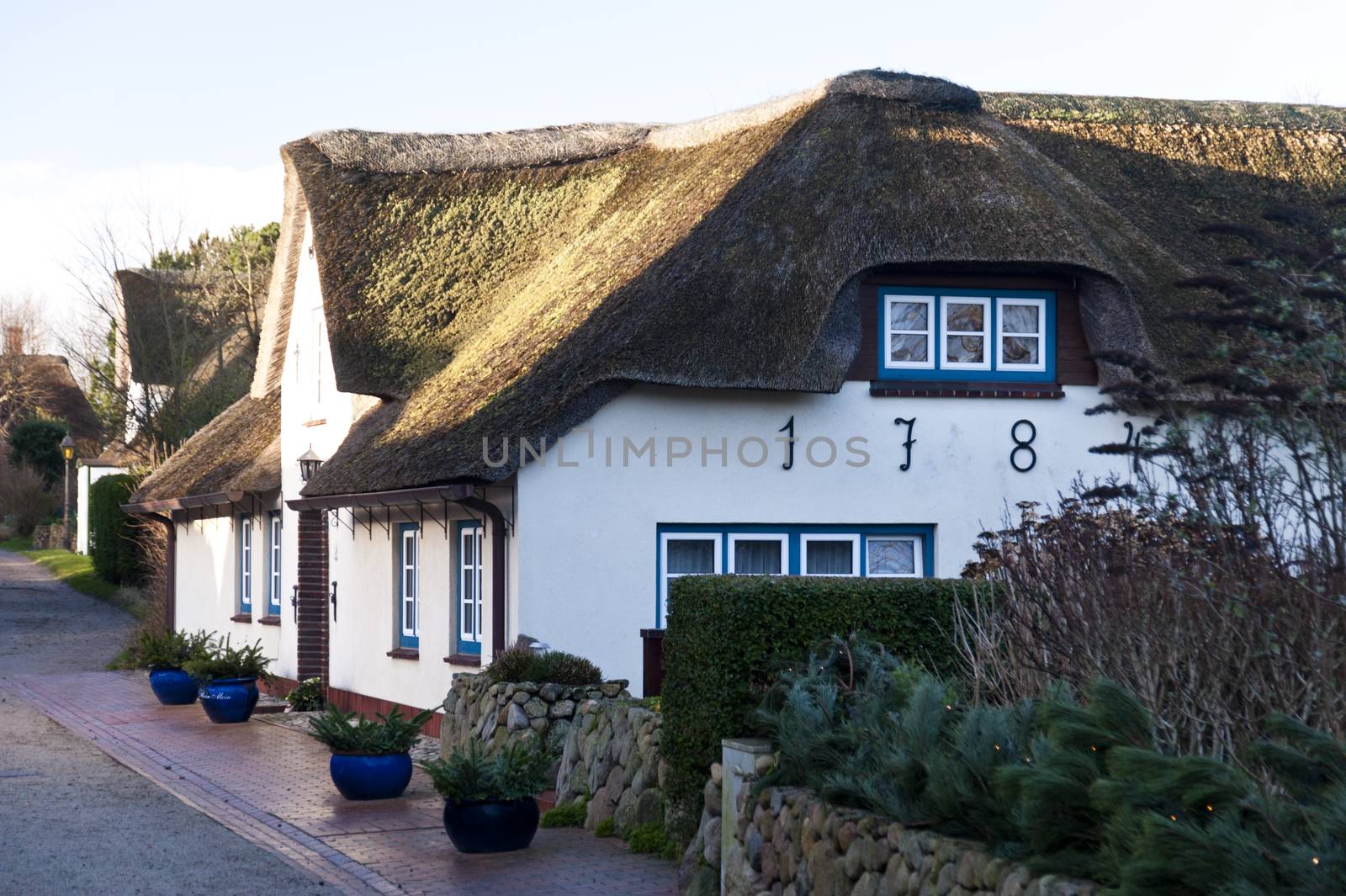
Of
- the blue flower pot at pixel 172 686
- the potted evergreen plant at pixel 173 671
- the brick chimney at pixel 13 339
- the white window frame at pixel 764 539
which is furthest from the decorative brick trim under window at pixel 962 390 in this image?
the brick chimney at pixel 13 339

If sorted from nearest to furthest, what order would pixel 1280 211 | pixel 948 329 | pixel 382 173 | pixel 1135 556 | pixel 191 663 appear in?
pixel 1280 211 < pixel 1135 556 < pixel 948 329 < pixel 191 663 < pixel 382 173

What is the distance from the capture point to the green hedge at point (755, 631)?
8297 millimetres

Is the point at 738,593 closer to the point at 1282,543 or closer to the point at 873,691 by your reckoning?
the point at 873,691

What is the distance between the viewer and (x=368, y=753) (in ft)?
38.4

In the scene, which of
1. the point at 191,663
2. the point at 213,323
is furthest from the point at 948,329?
the point at 213,323

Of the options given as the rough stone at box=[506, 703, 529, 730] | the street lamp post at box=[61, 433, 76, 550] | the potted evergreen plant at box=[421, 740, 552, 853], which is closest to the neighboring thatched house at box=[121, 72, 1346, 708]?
the rough stone at box=[506, 703, 529, 730]

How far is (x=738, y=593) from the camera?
8.31 m

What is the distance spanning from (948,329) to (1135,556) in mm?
6801

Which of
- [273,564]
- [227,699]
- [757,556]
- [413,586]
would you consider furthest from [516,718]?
[273,564]

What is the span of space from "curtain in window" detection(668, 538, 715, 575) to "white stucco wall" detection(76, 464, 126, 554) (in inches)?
1395

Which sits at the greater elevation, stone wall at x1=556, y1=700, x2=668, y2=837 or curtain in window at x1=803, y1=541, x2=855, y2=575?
curtain in window at x1=803, y1=541, x2=855, y2=575

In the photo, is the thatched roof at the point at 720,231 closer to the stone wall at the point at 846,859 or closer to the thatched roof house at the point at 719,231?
the thatched roof house at the point at 719,231

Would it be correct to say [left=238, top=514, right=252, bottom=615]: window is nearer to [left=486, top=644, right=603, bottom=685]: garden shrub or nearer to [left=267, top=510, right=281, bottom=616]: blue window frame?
[left=267, top=510, right=281, bottom=616]: blue window frame

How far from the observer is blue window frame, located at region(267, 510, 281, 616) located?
20828 millimetres
